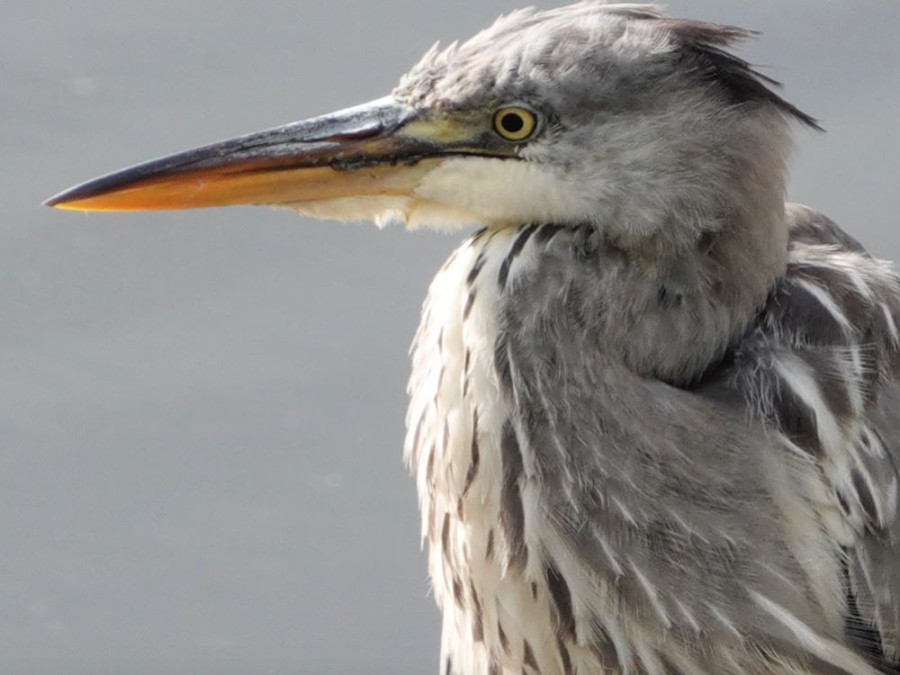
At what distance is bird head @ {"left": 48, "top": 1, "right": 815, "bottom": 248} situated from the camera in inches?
87.7

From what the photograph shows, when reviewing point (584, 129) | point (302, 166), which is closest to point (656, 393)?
point (584, 129)

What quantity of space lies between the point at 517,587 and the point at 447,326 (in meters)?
0.33

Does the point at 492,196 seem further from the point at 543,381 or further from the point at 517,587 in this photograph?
the point at 517,587

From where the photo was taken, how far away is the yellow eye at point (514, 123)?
2.24m

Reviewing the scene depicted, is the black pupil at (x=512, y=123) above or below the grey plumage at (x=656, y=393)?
above

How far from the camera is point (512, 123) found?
2.25 m

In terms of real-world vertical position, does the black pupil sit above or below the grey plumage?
above

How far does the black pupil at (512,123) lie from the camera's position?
225 centimetres

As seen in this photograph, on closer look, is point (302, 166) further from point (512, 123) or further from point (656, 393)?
point (656, 393)

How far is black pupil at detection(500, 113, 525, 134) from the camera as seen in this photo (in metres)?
2.25

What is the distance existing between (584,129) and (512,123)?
0.09 metres

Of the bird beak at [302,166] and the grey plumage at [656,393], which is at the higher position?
the bird beak at [302,166]

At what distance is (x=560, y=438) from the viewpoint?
2262 mm

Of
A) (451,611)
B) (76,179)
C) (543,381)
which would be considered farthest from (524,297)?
(76,179)
